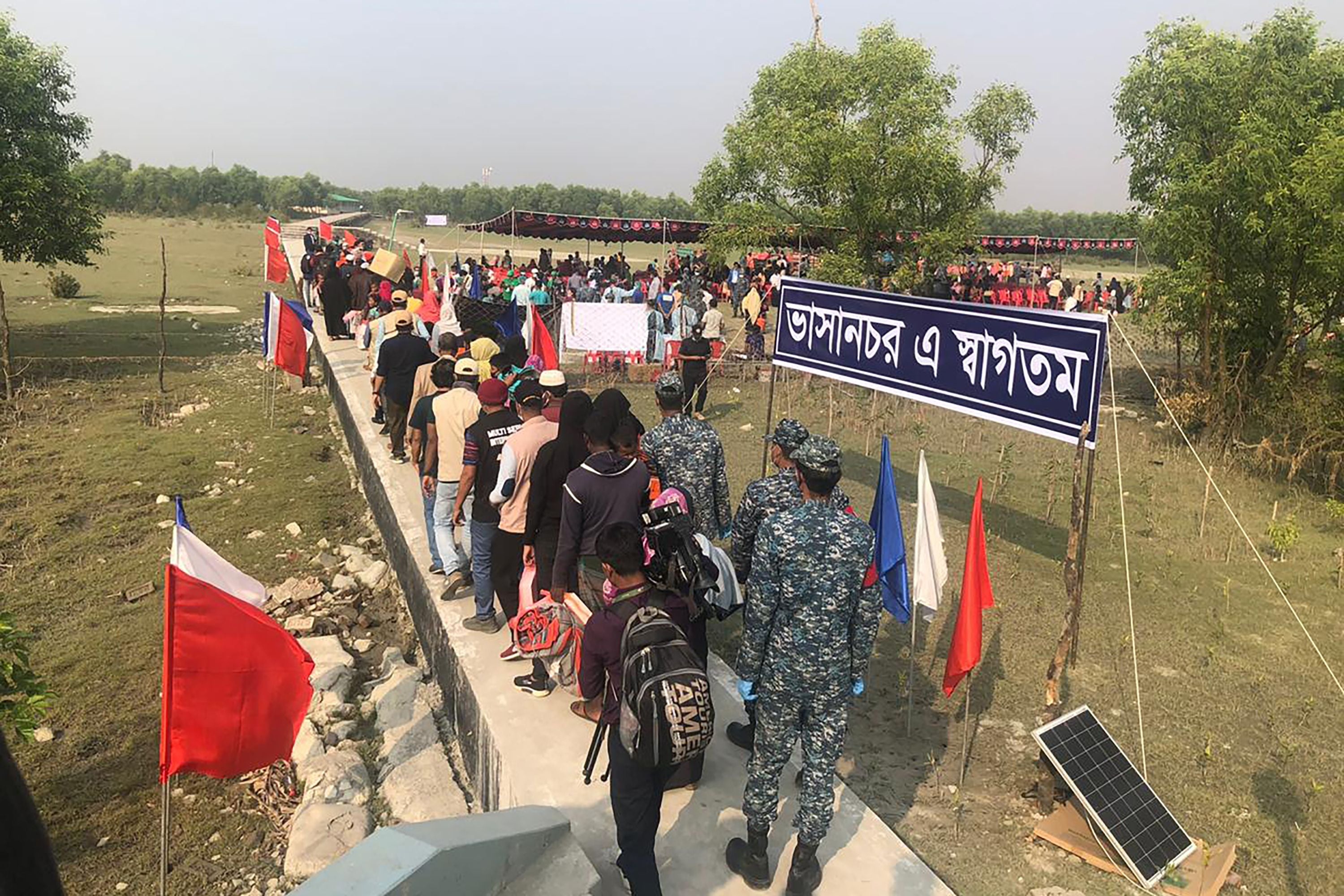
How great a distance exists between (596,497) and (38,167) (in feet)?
48.7

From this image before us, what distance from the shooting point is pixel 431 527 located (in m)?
5.96

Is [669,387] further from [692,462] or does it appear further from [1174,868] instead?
[1174,868]

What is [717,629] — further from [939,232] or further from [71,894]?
[939,232]

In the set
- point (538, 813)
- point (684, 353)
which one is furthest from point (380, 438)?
point (538, 813)

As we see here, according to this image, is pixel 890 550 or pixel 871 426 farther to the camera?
pixel 871 426

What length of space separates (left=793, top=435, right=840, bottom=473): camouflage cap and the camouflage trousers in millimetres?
830

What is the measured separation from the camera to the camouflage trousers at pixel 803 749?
→ 3.16m

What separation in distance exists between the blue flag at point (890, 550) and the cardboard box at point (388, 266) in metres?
11.6

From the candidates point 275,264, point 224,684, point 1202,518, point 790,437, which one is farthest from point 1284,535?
→ point 275,264

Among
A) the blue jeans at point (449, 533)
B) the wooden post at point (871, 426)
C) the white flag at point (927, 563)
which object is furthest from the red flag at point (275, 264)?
the white flag at point (927, 563)

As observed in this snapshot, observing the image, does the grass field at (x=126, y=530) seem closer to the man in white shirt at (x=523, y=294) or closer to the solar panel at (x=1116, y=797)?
the solar panel at (x=1116, y=797)

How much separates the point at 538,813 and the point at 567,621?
120 centimetres

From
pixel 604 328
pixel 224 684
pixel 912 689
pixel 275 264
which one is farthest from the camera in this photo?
pixel 275 264

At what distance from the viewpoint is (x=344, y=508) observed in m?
9.16
